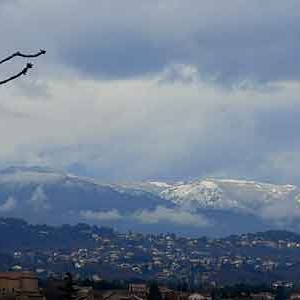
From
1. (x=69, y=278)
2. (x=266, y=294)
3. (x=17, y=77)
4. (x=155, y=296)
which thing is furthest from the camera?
(x=266, y=294)

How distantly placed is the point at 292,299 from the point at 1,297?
60057 millimetres

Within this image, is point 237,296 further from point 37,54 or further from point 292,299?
point 37,54

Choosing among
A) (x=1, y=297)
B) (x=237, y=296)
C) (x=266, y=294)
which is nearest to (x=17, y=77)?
(x=1, y=297)

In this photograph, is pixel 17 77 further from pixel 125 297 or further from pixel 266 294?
pixel 266 294

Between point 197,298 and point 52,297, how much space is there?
22.3 meters

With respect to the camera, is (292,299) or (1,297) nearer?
(1,297)

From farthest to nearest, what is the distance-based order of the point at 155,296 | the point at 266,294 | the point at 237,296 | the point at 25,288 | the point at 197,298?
the point at 266,294
the point at 237,296
the point at 197,298
the point at 25,288
the point at 155,296

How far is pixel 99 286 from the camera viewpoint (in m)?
153

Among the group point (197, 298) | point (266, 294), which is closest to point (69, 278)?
point (197, 298)

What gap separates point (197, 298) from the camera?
13838 cm

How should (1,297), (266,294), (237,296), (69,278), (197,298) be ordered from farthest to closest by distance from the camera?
(266,294)
(237,296)
(197,298)
(1,297)
(69,278)

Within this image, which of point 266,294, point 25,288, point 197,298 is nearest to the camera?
point 25,288

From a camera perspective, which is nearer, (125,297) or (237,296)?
(125,297)

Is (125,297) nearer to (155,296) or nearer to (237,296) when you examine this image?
(155,296)
